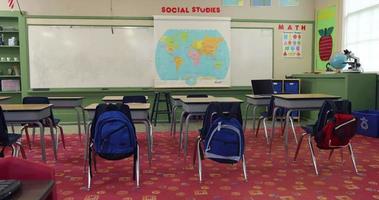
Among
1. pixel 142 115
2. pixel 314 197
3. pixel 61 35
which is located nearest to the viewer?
pixel 314 197

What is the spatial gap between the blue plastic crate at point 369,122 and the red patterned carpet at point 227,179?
1086 millimetres

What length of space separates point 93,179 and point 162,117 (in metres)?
4.20

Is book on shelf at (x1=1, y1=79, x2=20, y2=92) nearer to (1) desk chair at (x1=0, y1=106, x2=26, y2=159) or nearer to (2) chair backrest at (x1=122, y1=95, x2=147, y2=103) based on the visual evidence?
(2) chair backrest at (x1=122, y1=95, x2=147, y2=103)

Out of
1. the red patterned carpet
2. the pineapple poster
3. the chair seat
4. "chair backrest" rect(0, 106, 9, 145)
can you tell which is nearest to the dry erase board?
the pineapple poster

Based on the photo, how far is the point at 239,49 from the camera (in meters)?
7.71

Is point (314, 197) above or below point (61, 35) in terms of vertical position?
below

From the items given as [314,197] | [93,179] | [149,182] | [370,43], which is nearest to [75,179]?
[93,179]

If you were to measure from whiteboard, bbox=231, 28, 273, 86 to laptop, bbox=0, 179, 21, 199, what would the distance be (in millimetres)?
6869

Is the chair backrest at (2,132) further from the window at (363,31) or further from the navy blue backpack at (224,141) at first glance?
the window at (363,31)

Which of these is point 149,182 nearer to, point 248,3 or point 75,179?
point 75,179

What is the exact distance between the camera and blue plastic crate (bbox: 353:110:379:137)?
18.3 feet

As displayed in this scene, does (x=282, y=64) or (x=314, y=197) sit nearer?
(x=314, y=197)

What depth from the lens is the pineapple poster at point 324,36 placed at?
7258 mm

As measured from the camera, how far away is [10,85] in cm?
721
